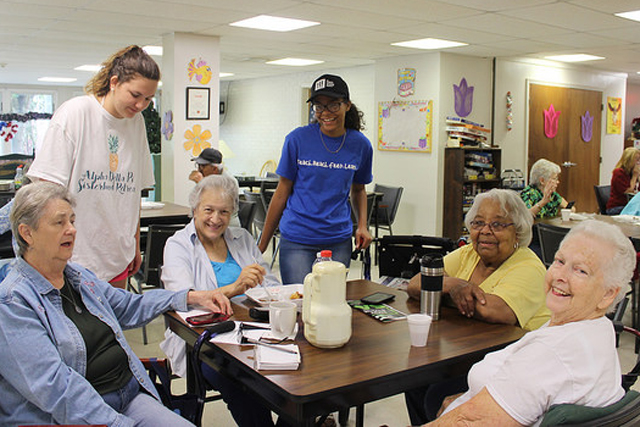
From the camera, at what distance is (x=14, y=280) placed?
1.78 m

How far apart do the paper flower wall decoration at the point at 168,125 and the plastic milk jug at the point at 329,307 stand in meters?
5.25

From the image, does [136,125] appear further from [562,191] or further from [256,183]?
[562,191]

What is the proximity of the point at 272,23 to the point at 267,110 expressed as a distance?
5468mm

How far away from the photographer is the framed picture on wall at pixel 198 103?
680cm

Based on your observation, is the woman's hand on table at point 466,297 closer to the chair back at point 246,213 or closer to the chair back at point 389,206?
the chair back at point 246,213

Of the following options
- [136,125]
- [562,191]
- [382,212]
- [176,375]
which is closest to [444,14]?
[382,212]

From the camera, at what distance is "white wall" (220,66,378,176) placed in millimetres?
9688

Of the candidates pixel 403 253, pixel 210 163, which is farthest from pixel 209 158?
pixel 403 253

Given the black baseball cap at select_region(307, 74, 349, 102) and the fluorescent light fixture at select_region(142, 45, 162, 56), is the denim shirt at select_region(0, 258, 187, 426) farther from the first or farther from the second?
the fluorescent light fixture at select_region(142, 45, 162, 56)

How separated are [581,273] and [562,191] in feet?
28.7

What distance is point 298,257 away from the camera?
125 inches

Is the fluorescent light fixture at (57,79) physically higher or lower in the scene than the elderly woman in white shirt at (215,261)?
higher

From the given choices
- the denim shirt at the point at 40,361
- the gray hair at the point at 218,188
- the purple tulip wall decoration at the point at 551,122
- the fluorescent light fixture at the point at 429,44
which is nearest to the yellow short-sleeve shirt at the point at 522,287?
the gray hair at the point at 218,188

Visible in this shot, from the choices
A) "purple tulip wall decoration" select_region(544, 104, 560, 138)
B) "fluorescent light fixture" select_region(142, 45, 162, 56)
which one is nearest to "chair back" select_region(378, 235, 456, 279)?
"fluorescent light fixture" select_region(142, 45, 162, 56)
